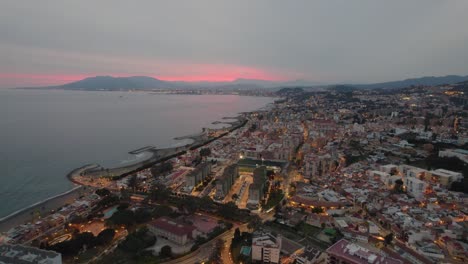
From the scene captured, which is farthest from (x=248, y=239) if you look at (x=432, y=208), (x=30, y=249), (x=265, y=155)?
(x=265, y=155)

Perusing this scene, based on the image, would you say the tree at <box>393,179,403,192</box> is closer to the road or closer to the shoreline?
the road

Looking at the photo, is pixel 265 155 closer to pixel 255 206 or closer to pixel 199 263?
pixel 255 206

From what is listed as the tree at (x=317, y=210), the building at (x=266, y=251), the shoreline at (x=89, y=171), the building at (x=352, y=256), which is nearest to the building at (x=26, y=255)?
the shoreline at (x=89, y=171)

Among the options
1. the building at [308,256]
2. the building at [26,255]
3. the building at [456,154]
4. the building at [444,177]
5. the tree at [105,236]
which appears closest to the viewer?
the building at [26,255]

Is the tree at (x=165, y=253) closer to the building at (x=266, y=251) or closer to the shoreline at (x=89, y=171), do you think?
the building at (x=266, y=251)

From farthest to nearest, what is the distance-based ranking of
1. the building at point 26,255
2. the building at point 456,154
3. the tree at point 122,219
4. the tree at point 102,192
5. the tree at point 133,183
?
the building at point 456,154, the tree at point 133,183, the tree at point 102,192, the tree at point 122,219, the building at point 26,255

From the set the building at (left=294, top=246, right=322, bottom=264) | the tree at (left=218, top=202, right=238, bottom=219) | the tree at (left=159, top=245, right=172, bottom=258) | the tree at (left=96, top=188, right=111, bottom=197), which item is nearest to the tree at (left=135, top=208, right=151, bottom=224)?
the tree at (left=159, top=245, right=172, bottom=258)
